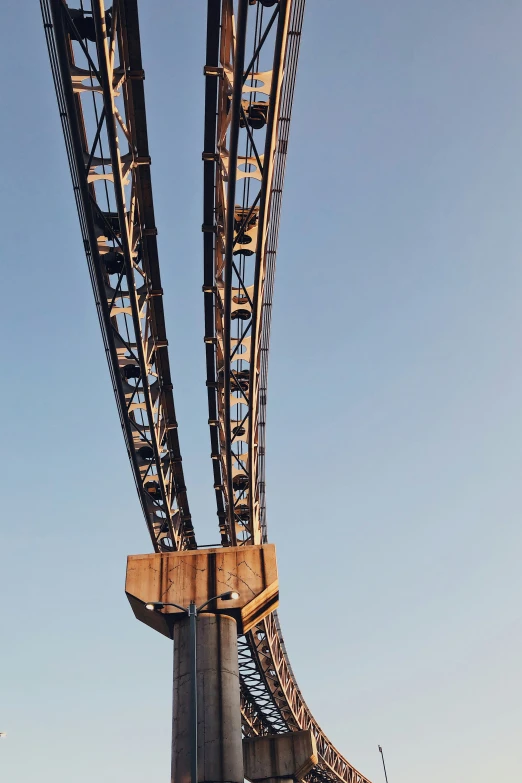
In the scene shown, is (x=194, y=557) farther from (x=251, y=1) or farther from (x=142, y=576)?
(x=251, y=1)

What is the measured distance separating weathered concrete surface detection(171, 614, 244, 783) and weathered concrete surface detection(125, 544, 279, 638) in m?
0.67

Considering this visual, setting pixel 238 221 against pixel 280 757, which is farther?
pixel 280 757

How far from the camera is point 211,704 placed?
2083cm

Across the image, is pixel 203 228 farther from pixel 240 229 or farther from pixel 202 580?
pixel 202 580

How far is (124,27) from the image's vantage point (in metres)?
15.3

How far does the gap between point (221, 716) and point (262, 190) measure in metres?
15.0

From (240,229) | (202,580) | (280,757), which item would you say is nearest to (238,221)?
(240,229)

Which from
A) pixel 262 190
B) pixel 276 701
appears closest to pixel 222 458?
pixel 262 190

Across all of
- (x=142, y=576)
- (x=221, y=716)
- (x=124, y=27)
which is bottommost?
(x=221, y=716)

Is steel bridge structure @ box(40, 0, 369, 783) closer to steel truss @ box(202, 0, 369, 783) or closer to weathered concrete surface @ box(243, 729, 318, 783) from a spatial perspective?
steel truss @ box(202, 0, 369, 783)

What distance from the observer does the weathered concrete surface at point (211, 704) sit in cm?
1981

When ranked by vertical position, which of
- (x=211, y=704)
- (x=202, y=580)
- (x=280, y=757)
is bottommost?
(x=211, y=704)

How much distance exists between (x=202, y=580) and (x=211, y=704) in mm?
3711

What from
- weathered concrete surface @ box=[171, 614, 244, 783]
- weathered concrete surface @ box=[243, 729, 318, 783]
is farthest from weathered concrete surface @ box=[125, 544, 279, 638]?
weathered concrete surface @ box=[243, 729, 318, 783]
